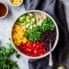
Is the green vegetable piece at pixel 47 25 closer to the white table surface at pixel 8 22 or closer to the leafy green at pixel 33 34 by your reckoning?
the leafy green at pixel 33 34

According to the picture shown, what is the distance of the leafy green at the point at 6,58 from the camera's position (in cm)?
Answer: 139

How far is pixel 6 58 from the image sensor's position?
140 cm

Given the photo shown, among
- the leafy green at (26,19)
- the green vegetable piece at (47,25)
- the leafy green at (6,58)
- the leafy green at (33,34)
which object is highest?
the leafy green at (26,19)

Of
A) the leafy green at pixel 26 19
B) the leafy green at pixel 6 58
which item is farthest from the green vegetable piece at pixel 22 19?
the leafy green at pixel 6 58

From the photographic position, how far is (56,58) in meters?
1.38

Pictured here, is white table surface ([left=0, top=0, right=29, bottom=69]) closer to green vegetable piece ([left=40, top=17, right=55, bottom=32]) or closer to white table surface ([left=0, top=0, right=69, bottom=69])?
white table surface ([left=0, top=0, right=69, bottom=69])

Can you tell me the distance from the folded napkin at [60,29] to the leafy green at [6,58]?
9cm

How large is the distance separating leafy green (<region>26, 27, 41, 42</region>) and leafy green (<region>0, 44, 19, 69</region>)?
11 centimetres

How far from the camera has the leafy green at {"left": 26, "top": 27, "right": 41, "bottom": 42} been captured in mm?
1339

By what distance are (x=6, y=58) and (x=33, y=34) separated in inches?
6.6

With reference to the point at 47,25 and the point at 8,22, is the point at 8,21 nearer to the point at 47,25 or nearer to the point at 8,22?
the point at 8,22

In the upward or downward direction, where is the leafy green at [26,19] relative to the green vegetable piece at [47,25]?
upward

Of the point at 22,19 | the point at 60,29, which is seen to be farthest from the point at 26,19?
the point at 60,29

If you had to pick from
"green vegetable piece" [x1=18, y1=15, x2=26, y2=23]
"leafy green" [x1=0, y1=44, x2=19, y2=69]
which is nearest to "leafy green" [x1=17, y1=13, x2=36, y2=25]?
"green vegetable piece" [x1=18, y1=15, x2=26, y2=23]
